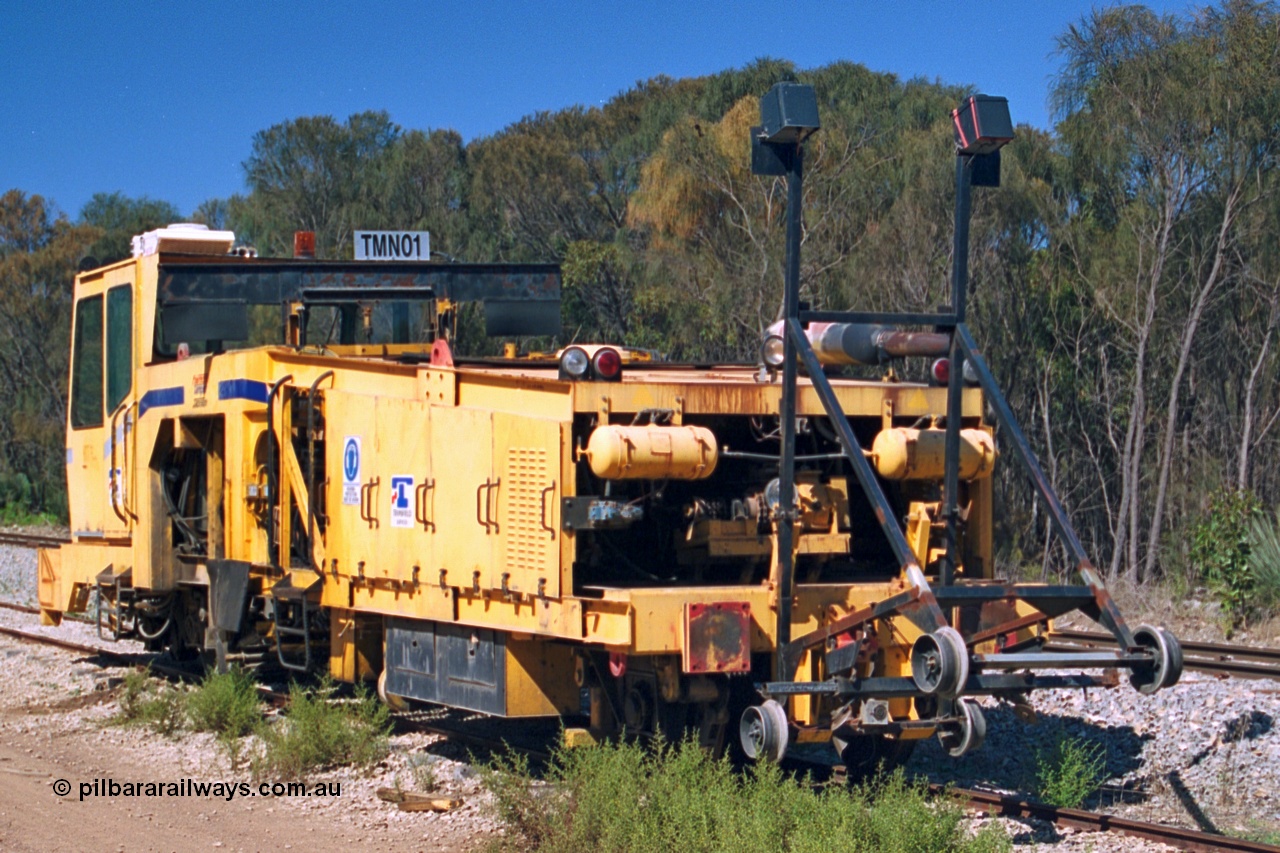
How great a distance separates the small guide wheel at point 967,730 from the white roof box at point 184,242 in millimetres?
7253

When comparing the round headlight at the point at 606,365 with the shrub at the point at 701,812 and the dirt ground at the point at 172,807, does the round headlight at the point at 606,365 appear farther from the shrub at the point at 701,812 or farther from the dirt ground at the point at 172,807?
the dirt ground at the point at 172,807

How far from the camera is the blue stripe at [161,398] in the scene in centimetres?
1091

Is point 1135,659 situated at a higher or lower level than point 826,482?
lower

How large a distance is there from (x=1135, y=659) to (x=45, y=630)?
11915 millimetres

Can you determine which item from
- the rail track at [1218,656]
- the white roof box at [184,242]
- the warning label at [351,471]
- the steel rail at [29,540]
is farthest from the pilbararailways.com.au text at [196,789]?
the steel rail at [29,540]

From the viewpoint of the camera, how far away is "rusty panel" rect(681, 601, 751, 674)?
6.96m

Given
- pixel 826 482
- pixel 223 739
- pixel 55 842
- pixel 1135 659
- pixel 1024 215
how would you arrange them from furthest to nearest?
pixel 1024 215 < pixel 223 739 < pixel 826 482 < pixel 55 842 < pixel 1135 659

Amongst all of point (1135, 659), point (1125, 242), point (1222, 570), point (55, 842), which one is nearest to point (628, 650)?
point (1135, 659)

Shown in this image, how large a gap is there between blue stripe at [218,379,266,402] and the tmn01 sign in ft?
5.33

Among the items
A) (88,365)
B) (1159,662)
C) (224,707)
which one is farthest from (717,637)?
(88,365)

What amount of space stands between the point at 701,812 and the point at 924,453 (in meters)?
2.26

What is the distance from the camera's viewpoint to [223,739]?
9.49 metres

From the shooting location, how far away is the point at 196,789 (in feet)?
27.7

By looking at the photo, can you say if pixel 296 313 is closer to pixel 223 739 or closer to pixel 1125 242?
pixel 223 739
